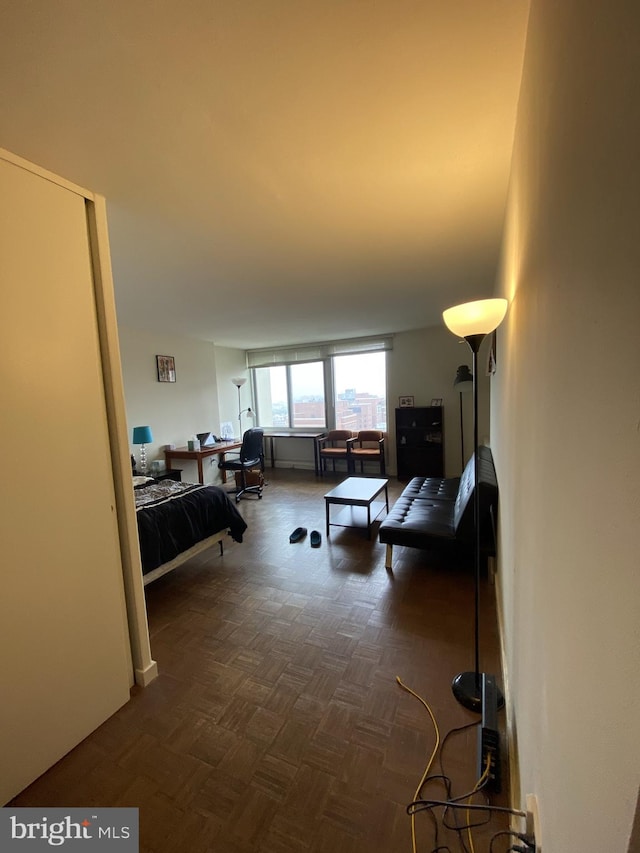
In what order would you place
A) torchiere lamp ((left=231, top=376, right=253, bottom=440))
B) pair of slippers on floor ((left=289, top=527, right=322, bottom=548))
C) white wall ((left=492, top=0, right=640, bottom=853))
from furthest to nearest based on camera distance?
torchiere lamp ((left=231, top=376, right=253, bottom=440)), pair of slippers on floor ((left=289, top=527, right=322, bottom=548)), white wall ((left=492, top=0, right=640, bottom=853))

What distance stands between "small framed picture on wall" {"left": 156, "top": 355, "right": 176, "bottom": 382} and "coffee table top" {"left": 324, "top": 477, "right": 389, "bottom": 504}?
3010 mm

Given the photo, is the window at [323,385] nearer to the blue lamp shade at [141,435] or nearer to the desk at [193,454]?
the desk at [193,454]

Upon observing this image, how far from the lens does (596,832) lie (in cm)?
41

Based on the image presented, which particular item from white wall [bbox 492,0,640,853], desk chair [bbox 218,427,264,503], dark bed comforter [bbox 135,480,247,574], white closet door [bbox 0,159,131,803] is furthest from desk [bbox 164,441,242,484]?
white wall [bbox 492,0,640,853]

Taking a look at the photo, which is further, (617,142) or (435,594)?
(435,594)

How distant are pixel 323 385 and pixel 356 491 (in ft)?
10.5

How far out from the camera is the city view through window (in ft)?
19.9

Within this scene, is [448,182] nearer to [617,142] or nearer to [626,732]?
[617,142]

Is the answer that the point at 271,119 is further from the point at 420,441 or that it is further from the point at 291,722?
the point at 420,441

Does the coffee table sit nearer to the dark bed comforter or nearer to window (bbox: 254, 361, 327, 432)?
the dark bed comforter

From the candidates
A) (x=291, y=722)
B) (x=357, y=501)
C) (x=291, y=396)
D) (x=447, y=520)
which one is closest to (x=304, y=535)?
(x=357, y=501)

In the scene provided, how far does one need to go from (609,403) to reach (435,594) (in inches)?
96.2

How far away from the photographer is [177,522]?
267cm

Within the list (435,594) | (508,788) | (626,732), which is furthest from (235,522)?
(626,732)
